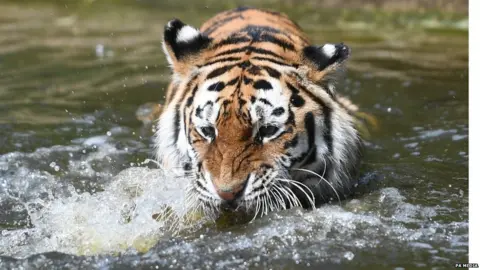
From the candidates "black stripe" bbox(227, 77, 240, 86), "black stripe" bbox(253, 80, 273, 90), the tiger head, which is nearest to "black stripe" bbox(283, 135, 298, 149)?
the tiger head

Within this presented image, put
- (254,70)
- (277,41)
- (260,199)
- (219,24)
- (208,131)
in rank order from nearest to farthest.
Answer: (260,199) < (208,131) < (254,70) < (277,41) < (219,24)

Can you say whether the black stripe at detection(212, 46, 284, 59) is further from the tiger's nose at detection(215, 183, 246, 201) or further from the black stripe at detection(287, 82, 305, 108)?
the tiger's nose at detection(215, 183, 246, 201)

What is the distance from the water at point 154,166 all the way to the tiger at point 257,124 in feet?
0.44

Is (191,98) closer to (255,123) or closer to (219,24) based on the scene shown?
(255,123)

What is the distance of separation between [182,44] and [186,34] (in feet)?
0.16

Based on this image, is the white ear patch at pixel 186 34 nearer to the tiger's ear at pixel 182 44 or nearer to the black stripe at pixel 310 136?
the tiger's ear at pixel 182 44

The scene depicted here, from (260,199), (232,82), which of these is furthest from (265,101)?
(260,199)

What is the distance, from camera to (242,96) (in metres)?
3.23

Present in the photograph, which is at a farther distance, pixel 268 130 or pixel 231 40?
pixel 231 40

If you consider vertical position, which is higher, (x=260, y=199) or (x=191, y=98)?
(x=191, y=98)

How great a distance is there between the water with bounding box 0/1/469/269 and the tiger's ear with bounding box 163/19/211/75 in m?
0.53

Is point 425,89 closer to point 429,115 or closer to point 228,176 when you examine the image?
point 429,115

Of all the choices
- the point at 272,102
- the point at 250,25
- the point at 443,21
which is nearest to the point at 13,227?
the point at 272,102

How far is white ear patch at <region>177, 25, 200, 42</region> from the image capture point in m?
3.54
